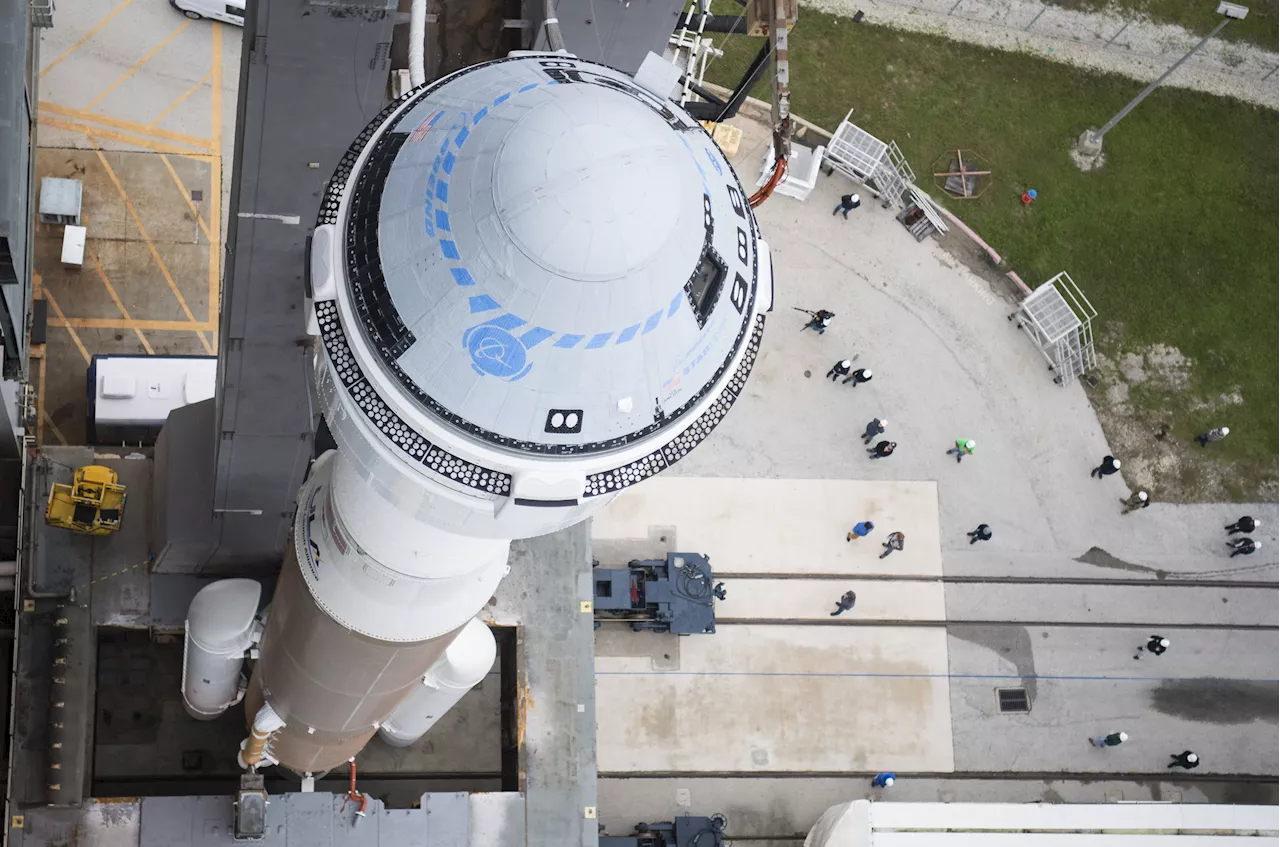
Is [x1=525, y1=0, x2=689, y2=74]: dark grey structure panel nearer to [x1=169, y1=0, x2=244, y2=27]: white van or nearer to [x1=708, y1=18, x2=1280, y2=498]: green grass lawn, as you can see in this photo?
[x1=708, y1=18, x2=1280, y2=498]: green grass lawn

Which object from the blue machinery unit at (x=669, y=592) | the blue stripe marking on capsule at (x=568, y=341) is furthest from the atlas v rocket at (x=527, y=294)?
the blue machinery unit at (x=669, y=592)

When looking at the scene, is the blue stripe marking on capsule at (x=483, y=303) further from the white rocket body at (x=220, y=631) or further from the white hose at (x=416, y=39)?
→ the white rocket body at (x=220, y=631)

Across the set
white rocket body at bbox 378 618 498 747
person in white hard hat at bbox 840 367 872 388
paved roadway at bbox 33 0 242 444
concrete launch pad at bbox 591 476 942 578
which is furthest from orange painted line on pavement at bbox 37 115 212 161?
person in white hard hat at bbox 840 367 872 388

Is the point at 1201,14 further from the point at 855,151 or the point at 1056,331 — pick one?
the point at 855,151

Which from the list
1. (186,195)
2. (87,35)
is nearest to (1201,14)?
(186,195)

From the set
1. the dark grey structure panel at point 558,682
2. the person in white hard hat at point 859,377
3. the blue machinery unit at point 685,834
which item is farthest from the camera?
the person in white hard hat at point 859,377

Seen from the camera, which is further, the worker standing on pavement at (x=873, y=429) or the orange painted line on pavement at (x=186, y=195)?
the worker standing on pavement at (x=873, y=429)

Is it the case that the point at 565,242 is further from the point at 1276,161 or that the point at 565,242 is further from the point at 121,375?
the point at 1276,161
